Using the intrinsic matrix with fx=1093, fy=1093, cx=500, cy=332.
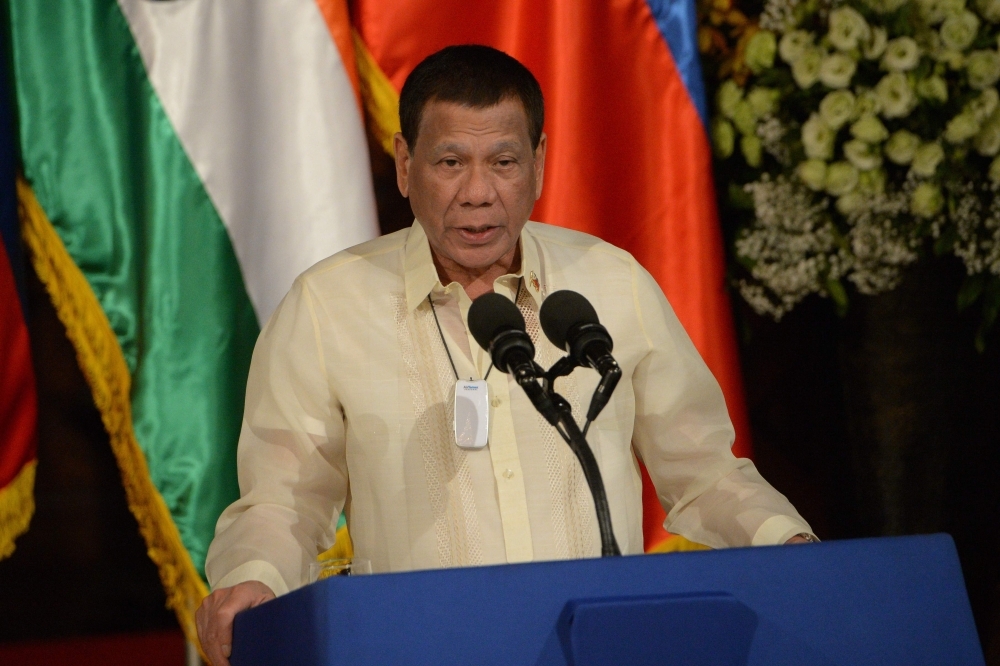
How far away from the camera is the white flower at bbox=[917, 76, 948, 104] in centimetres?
260

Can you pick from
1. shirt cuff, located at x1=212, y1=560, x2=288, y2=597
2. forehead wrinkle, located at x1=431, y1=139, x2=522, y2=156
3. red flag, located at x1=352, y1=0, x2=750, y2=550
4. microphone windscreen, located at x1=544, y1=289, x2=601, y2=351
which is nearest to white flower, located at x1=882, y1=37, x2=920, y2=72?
red flag, located at x1=352, y1=0, x2=750, y2=550

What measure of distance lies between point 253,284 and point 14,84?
26.6 inches

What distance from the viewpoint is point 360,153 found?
2.47m

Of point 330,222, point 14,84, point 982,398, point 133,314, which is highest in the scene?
point 14,84

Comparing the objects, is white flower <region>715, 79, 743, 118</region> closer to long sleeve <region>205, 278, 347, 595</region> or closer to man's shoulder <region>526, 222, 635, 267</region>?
man's shoulder <region>526, 222, 635, 267</region>

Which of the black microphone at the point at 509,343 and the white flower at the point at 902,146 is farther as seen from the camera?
the white flower at the point at 902,146

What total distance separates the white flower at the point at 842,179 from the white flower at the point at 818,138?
0.14 ft

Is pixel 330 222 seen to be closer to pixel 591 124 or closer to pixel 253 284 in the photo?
pixel 253 284

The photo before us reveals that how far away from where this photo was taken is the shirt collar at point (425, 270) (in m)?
1.79

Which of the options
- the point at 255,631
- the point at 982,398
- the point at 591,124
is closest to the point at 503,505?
the point at 255,631

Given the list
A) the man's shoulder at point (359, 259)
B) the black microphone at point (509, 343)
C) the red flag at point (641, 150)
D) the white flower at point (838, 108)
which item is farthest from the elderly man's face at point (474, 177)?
the white flower at point (838, 108)

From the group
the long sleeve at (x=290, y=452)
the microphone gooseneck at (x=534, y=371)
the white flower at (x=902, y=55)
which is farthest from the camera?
the white flower at (x=902, y=55)

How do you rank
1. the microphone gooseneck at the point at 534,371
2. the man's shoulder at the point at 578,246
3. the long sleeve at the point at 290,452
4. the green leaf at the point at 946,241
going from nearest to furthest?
1. the microphone gooseneck at the point at 534,371
2. the long sleeve at the point at 290,452
3. the man's shoulder at the point at 578,246
4. the green leaf at the point at 946,241

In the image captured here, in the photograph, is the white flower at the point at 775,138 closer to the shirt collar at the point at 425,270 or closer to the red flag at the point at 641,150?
the red flag at the point at 641,150
